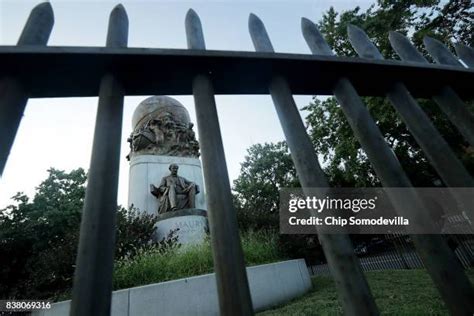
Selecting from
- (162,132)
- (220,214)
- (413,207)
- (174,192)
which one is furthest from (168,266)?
(162,132)

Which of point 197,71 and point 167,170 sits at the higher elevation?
point 167,170

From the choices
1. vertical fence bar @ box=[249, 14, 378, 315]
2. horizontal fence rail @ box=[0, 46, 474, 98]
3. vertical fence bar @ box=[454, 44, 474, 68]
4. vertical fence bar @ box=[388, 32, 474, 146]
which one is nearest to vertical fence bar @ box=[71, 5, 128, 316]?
horizontal fence rail @ box=[0, 46, 474, 98]

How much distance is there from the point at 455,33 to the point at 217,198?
402 inches

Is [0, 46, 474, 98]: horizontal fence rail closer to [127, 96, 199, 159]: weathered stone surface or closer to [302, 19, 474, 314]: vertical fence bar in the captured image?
[302, 19, 474, 314]: vertical fence bar

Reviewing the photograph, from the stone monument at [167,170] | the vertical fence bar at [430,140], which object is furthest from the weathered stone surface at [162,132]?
the vertical fence bar at [430,140]

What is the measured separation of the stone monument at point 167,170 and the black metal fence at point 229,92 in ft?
22.6

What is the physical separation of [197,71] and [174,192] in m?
7.94

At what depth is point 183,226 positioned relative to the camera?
26.0ft

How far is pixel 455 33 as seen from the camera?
7668mm

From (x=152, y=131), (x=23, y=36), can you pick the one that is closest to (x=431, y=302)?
(x=23, y=36)

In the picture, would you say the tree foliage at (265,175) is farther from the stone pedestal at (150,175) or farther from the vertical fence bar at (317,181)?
the vertical fence bar at (317,181)

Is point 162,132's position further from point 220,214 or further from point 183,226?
point 220,214

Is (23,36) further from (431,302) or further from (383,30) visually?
(383,30)

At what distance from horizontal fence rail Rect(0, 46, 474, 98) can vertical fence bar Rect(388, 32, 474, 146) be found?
8 cm
